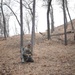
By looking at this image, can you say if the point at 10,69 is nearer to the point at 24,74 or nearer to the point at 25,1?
the point at 24,74

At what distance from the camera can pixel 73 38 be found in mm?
33156

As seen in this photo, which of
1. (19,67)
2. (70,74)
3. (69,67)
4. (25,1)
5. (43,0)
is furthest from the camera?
(25,1)

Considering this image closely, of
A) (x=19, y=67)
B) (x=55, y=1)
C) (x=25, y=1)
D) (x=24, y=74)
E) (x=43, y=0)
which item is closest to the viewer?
(x=24, y=74)

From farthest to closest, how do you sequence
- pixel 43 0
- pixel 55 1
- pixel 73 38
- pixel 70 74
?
1. pixel 55 1
2. pixel 43 0
3. pixel 73 38
4. pixel 70 74

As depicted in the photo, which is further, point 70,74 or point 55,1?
point 55,1

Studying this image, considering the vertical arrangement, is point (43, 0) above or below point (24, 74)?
above

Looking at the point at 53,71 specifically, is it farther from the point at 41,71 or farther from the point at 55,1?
the point at 55,1

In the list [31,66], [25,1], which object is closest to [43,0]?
[25,1]

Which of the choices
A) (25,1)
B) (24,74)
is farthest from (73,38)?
(24,74)

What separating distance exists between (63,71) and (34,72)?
5.98ft

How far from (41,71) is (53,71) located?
2.50 ft

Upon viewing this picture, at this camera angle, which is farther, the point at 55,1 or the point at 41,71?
the point at 55,1

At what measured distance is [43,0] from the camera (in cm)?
3556

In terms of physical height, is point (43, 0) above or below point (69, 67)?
above
